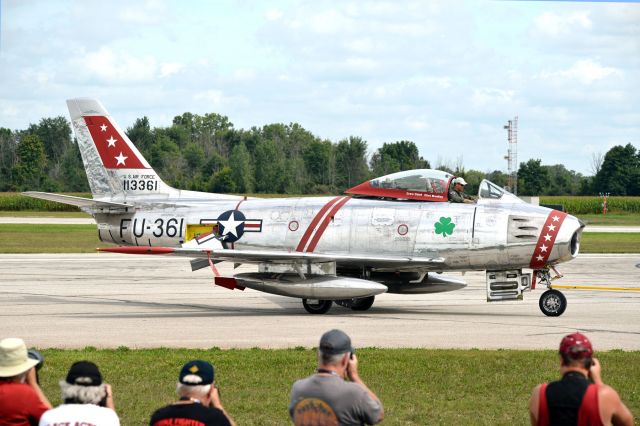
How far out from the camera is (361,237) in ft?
63.7

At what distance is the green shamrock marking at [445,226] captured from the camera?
18.8 m

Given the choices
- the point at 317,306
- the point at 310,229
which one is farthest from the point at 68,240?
the point at 317,306

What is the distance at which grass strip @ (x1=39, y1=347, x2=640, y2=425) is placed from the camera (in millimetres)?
10234

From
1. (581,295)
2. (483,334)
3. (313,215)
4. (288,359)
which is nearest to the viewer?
(288,359)

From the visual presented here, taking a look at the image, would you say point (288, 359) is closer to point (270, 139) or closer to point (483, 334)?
point (483, 334)

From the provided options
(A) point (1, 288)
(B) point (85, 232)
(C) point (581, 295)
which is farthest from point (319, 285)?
(B) point (85, 232)

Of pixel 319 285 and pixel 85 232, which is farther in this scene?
pixel 85 232

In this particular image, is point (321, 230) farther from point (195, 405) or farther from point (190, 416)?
point (190, 416)

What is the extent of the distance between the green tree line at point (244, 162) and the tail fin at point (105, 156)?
43.3 meters

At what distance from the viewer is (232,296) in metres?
23.2

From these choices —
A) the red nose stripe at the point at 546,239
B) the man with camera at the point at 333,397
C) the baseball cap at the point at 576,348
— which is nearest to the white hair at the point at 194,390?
the man with camera at the point at 333,397

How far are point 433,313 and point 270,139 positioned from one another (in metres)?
104

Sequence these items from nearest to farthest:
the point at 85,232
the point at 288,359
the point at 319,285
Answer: the point at 288,359, the point at 319,285, the point at 85,232

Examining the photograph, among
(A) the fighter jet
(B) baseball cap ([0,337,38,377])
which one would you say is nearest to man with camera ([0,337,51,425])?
(B) baseball cap ([0,337,38,377])
